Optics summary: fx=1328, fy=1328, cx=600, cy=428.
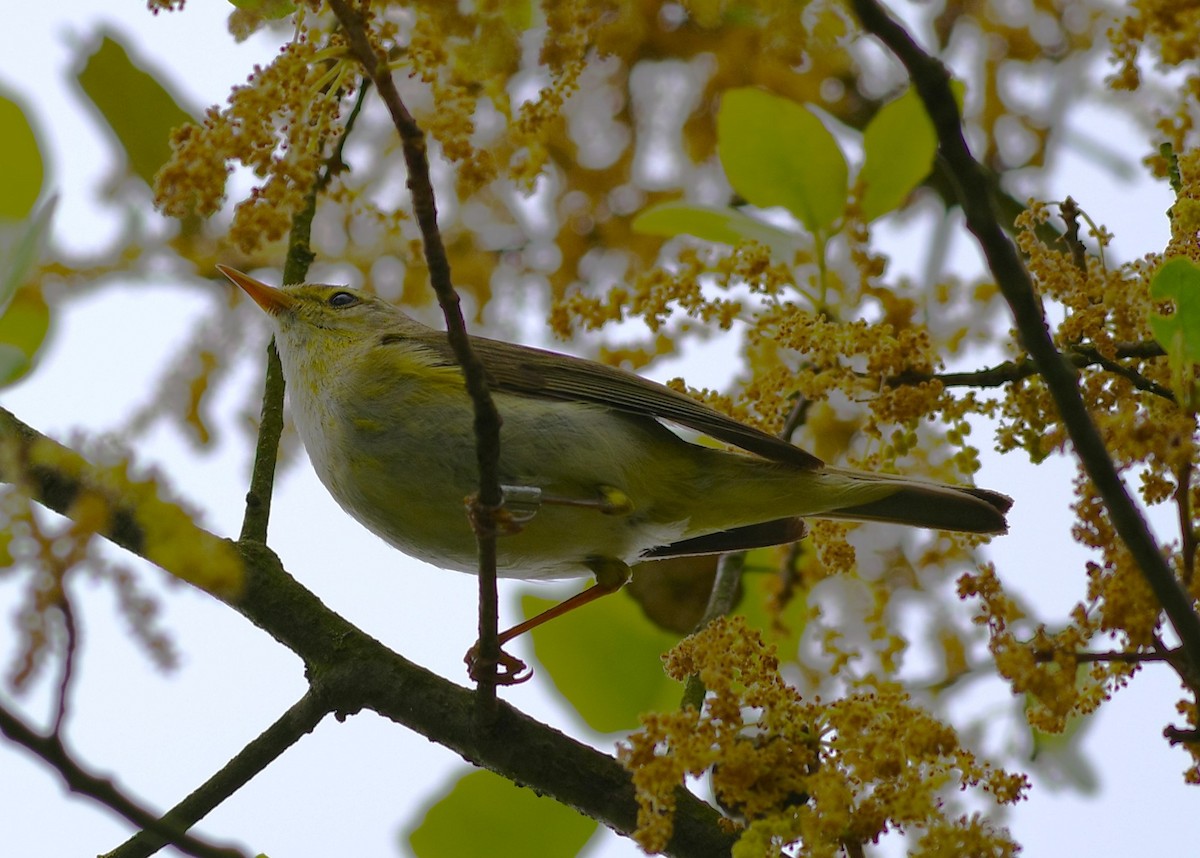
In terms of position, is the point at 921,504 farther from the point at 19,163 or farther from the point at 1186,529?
the point at 19,163

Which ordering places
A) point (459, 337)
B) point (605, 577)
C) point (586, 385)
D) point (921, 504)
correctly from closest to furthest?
point (459, 337)
point (921, 504)
point (586, 385)
point (605, 577)

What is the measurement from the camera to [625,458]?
364 centimetres

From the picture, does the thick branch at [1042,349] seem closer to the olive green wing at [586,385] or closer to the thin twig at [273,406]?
the olive green wing at [586,385]

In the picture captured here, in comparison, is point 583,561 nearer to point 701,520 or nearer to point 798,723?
point 701,520

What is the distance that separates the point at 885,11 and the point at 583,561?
95.1 inches

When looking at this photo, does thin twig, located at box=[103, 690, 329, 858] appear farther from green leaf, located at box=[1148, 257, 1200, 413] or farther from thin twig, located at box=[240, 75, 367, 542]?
green leaf, located at box=[1148, 257, 1200, 413]

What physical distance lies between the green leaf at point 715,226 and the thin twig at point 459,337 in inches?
37.1

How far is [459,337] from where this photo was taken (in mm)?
2131

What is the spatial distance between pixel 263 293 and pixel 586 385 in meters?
1.09

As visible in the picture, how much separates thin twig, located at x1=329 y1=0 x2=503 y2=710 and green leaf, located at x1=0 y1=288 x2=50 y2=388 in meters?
0.66

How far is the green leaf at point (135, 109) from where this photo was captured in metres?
3.15

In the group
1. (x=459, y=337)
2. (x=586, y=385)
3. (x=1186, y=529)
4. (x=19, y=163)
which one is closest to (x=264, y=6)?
(x=19, y=163)

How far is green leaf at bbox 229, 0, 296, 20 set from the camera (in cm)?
226

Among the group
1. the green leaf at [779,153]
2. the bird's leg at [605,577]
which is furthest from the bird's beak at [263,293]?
the green leaf at [779,153]
